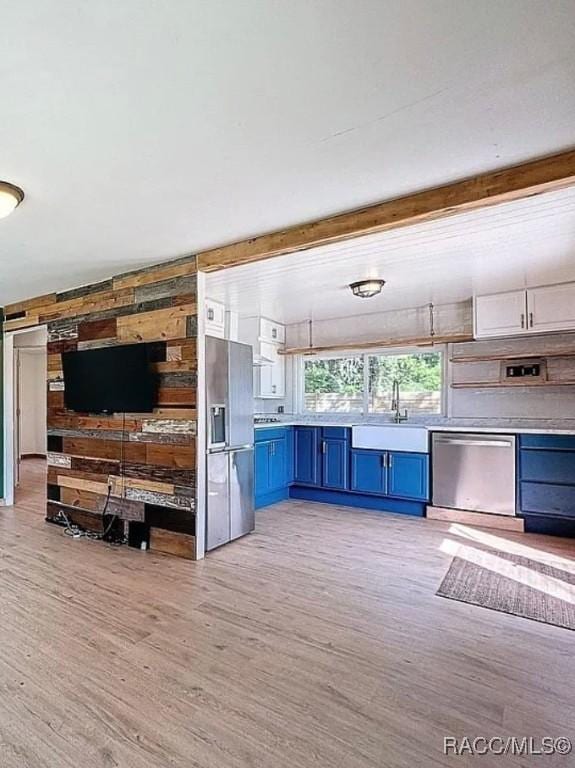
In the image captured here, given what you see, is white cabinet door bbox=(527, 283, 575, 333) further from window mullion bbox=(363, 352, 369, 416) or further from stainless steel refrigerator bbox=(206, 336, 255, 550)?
stainless steel refrigerator bbox=(206, 336, 255, 550)

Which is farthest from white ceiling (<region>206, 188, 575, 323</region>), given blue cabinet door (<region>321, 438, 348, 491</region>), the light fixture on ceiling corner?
blue cabinet door (<region>321, 438, 348, 491</region>)

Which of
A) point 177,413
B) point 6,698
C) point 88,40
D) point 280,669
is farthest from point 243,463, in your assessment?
point 88,40

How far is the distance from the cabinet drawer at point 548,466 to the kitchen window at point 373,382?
135 cm

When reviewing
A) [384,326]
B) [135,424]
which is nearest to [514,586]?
[135,424]

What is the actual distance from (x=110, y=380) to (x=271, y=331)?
279 cm

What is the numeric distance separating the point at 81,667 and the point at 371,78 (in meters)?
2.83

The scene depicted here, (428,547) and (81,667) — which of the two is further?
(428,547)

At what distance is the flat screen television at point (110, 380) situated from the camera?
3.69m

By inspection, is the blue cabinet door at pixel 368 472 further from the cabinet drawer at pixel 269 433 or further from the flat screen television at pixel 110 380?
the flat screen television at pixel 110 380

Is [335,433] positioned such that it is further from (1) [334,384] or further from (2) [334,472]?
(1) [334,384]

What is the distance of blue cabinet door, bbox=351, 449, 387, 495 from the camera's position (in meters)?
5.07

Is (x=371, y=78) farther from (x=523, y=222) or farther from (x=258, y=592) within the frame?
(x=258, y=592)

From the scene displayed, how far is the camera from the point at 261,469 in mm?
5094

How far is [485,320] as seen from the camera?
15.2ft
